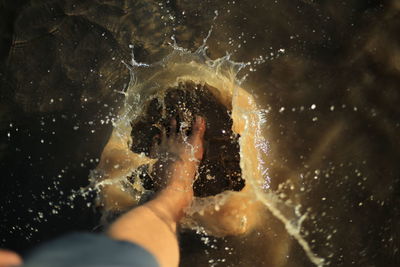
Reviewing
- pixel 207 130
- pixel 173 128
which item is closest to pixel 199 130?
pixel 207 130

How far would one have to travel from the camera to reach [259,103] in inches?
85.0

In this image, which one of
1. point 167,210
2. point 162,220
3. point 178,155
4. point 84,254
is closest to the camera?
point 84,254

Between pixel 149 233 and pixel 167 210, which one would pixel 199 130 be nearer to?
pixel 167 210

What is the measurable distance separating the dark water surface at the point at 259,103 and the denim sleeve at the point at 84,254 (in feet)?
3.39

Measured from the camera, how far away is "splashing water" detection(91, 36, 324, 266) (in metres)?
2.05

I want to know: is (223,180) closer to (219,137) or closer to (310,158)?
(219,137)

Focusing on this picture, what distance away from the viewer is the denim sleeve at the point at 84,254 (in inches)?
36.3

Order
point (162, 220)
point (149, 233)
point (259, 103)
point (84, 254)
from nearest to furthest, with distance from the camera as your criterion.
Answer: point (84, 254) → point (149, 233) → point (162, 220) → point (259, 103)

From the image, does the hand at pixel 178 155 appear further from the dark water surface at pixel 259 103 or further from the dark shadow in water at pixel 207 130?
the dark water surface at pixel 259 103

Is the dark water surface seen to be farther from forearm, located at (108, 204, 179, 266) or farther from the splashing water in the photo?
forearm, located at (108, 204, 179, 266)

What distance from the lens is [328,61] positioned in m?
2.17

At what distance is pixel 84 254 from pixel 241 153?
4.29ft

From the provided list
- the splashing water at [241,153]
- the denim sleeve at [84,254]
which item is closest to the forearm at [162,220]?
the splashing water at [241,153]

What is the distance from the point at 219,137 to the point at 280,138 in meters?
0.35
